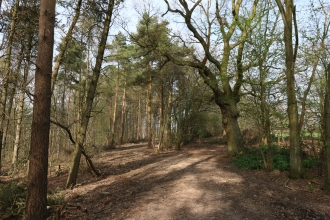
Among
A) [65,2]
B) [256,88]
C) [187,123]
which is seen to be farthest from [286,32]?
[187,123]

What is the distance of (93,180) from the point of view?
9.67 metres

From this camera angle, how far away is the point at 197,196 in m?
6.36

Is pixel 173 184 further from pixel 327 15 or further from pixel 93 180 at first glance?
pixel 327 15

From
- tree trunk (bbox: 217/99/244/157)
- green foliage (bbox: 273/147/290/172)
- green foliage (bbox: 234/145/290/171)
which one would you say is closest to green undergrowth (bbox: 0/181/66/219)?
green foliage (bbox: 234/145/290/171)

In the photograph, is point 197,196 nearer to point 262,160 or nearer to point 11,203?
point 11,203

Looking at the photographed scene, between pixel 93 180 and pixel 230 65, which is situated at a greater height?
pixel 230 65

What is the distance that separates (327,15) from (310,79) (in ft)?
7.60

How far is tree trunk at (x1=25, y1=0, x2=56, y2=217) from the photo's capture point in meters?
4.93

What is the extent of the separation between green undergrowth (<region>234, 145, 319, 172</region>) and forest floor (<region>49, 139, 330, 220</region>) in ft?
1.69

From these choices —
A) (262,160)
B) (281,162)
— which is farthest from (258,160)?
(281,162)

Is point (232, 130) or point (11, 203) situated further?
point (232, 130)

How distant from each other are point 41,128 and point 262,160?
8.69m

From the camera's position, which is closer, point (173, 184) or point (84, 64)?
point (173, 184)

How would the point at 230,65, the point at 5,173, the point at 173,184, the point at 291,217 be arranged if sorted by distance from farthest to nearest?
the point at 5,173
the point at 230,65
the point at 173,184
the point at 291,217
